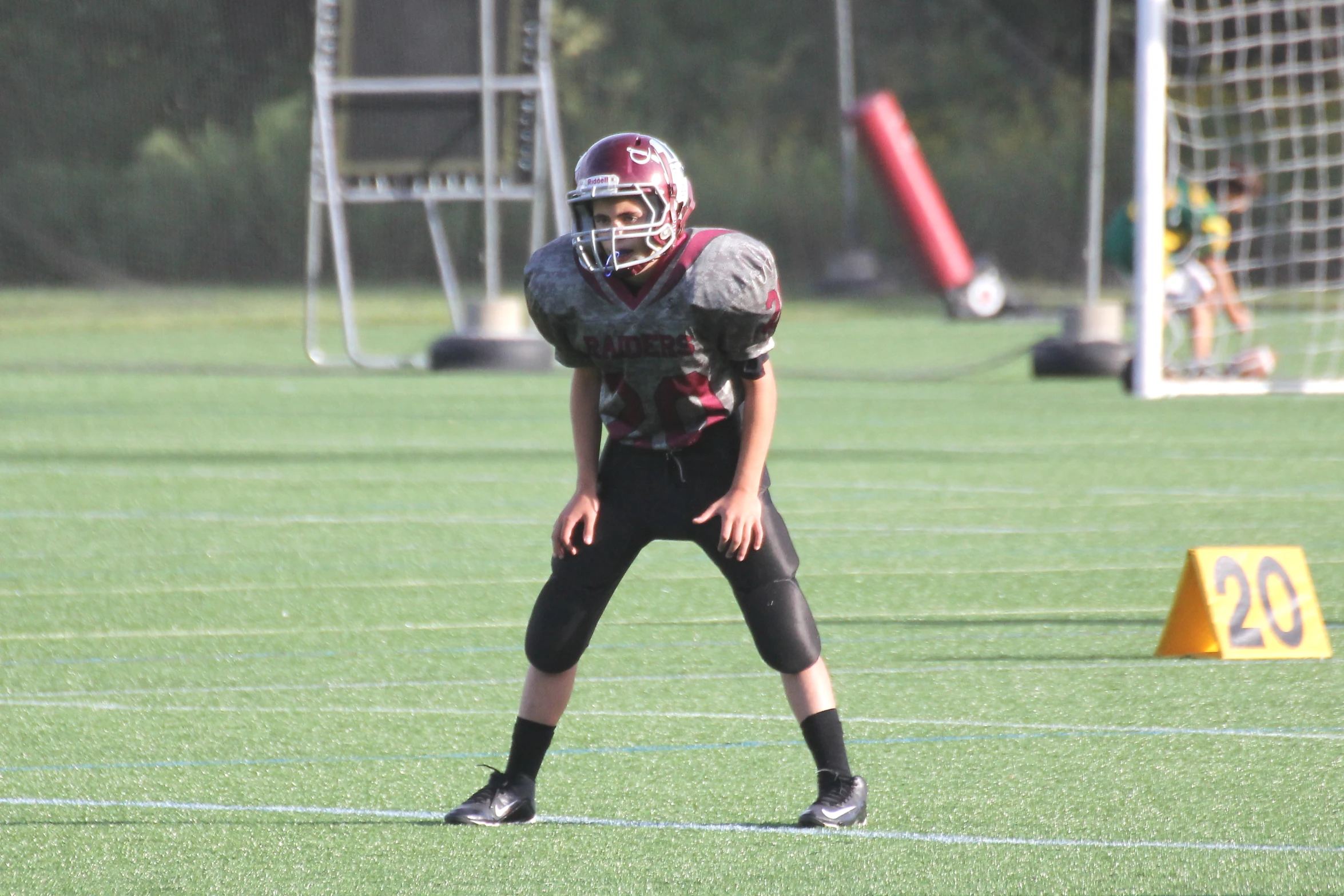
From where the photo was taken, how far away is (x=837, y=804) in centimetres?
406

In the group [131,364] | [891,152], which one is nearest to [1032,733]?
[131,364]

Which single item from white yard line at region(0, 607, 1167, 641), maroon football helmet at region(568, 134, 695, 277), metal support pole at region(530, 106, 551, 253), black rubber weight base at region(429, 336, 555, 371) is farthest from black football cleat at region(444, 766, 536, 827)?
metal support pole at region(530, 106, 551, 253)

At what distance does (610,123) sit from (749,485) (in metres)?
35.5

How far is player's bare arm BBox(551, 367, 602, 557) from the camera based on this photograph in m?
4.12

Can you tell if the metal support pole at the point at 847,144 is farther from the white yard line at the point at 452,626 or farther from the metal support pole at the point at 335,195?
the white yard line at the point at 452,626

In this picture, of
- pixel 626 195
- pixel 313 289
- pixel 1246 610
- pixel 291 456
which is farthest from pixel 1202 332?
pixel 626 195

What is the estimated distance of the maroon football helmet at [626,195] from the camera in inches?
156

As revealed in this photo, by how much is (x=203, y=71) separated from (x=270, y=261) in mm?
3961

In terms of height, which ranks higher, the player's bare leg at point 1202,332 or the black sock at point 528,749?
the black sock at point 528,749

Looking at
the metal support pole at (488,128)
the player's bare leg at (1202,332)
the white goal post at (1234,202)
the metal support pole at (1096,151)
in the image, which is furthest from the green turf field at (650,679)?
the metal support pole at (1096,151)

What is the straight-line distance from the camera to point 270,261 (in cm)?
3266

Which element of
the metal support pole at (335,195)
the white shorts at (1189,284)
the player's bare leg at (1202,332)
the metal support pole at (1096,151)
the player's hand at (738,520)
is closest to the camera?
the player's hand at (738,520)

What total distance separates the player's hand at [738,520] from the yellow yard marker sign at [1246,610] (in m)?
2.00

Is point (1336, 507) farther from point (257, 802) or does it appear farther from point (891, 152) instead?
point (891, 152)
